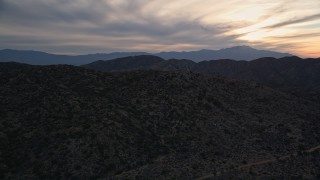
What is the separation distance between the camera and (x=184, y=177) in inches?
1310

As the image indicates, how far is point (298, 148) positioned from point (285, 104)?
19174mm

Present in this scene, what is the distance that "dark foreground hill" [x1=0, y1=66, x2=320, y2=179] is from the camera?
34625 millimetres

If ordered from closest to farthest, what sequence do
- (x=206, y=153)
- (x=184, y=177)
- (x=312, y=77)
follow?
(x=184, y=177) < (x=206, y=153) < (x=312, y=77)

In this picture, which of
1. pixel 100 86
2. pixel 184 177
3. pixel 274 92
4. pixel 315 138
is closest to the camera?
pixel 184 177

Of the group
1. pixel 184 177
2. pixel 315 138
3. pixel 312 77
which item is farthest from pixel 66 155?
pixel 312 77

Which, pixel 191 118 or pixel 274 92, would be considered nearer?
pixel 191 118

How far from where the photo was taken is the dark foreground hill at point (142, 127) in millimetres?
34625

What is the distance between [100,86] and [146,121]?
11876 mm

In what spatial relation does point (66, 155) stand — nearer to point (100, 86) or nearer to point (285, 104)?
point (100, 86)

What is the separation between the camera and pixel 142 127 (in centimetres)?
4391

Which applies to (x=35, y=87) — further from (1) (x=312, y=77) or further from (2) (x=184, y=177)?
(1) (x=312, y=77)

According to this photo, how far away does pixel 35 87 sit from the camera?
162ft

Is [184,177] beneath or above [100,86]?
beneath

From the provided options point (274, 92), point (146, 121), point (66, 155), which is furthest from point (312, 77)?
point (66, 155)
